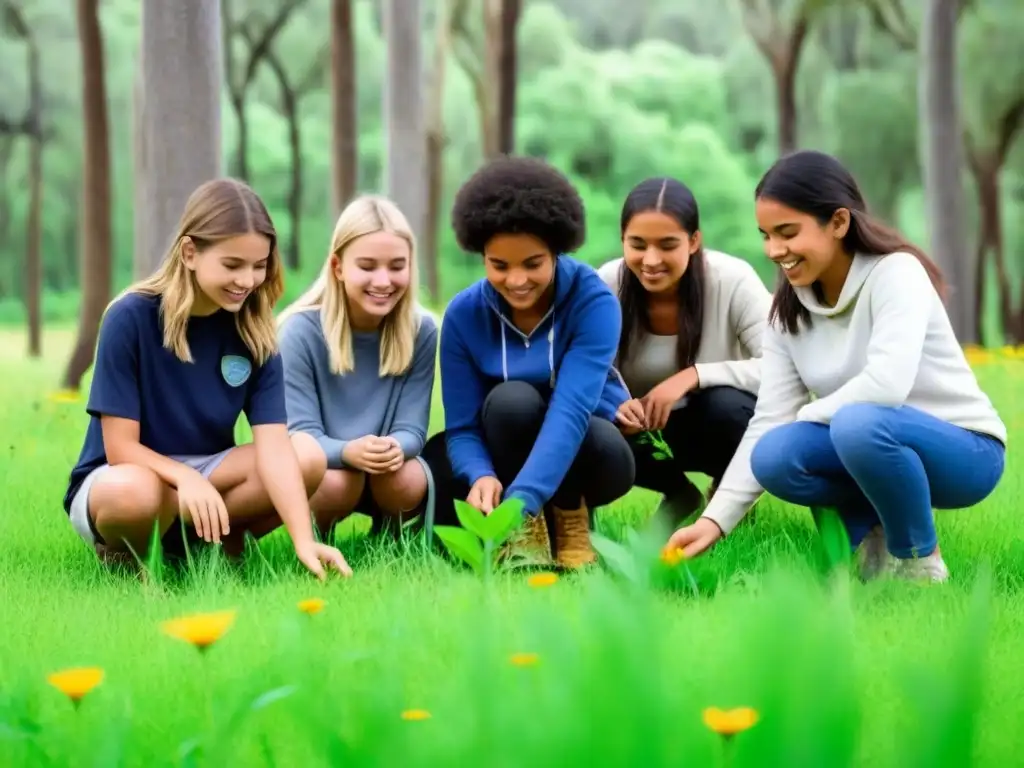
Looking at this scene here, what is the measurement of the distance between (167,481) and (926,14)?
9.41 meters

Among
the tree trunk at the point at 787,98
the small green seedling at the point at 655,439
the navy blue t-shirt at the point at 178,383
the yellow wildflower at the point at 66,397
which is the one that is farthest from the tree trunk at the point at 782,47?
the navy blue t-shirt at the point at 178,383

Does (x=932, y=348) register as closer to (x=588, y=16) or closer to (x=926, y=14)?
(x=926, y=14)

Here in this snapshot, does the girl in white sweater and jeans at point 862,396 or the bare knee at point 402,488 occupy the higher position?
the girl in white sweater and jeans at point 862,396

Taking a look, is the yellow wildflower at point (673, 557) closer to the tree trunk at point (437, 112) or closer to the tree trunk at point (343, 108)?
the tree trunk at point (343, 108)

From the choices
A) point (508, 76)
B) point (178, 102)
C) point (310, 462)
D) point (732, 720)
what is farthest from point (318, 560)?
point (508, 76)

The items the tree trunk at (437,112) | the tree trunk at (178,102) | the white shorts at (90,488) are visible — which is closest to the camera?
the white shorts at (90,488)

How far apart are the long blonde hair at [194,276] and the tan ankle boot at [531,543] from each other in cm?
85

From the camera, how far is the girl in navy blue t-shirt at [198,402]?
3.27 m

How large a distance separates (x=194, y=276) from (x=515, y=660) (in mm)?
2007

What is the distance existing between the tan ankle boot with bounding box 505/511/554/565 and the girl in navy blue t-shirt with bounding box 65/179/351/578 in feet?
1.54

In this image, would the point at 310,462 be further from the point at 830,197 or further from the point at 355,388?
the point at 830,197

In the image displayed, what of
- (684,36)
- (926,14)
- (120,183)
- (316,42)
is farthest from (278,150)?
(926,14)

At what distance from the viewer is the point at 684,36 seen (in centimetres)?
2703

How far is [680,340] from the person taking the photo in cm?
410
